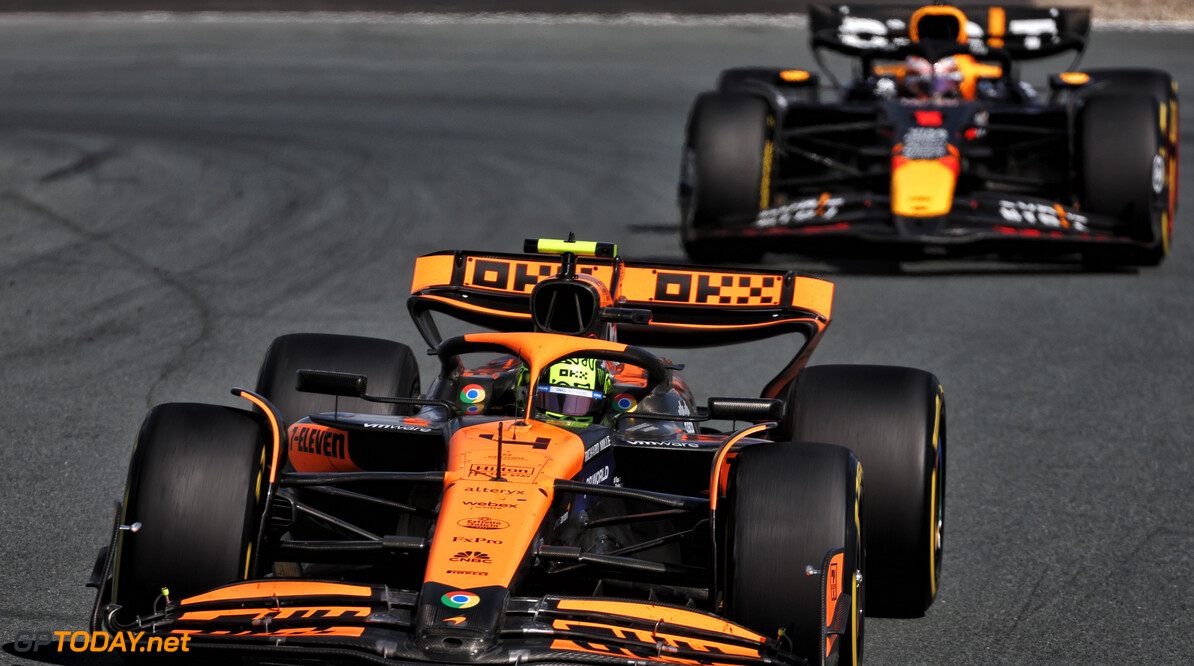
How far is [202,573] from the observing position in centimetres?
493

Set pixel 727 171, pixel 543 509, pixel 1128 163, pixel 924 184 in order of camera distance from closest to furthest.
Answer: pixel 543 509
pixel 924 184
pixel 1128 163
pixel 727 171

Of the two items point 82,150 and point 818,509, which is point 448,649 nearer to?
point 818,509

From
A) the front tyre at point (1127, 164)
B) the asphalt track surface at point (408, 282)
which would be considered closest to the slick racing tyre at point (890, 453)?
the asphalt track surface at point (408, 282)

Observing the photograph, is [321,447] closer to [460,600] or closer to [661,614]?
[460,600]

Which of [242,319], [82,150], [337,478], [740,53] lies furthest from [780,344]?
[740,53]

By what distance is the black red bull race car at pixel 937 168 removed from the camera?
11.4 meters

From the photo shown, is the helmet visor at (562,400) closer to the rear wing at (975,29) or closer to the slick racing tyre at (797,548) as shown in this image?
the slick racing tyre at (797,548)

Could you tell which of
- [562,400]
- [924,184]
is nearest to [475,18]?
[924,184]

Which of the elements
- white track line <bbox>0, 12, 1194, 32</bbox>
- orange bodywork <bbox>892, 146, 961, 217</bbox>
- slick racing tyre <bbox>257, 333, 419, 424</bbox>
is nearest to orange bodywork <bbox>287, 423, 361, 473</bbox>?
slick racing tyre <bbox>257, 333, 419, 424</bbox>

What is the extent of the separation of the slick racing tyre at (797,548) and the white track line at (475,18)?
71.1 feet

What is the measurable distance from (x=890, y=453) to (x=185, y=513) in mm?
2373

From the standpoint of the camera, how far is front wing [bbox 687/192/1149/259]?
36.8ft

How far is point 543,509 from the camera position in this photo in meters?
4.97

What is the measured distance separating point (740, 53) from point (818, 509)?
19096 mm
